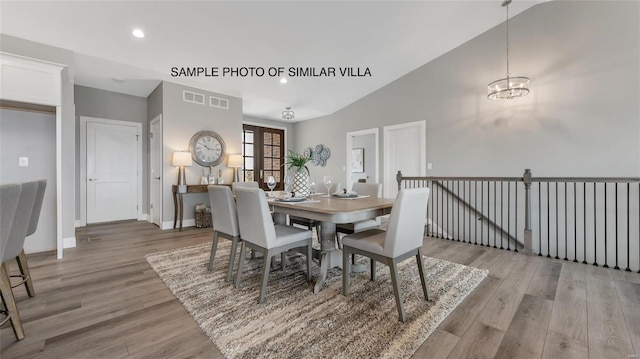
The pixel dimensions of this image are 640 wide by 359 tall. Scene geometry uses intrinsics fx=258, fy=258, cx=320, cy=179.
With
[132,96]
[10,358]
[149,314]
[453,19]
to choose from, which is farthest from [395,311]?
[132,96]

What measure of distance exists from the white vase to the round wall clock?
302cm

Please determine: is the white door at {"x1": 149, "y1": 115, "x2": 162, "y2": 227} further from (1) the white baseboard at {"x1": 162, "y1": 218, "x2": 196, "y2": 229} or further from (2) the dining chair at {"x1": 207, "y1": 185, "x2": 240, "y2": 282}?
(2) the dining chair at {"x1": 207, "y1": 185, "x2": 240, "y2": 282}

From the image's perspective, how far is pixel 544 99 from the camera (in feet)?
12.1

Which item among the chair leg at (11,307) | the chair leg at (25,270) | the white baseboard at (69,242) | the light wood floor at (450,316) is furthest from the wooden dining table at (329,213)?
the white baseboard at (69,242)

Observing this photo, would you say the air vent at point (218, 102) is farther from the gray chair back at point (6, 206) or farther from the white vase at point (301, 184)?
the gray chair back at point (6, 206)

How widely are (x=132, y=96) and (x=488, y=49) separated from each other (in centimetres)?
660

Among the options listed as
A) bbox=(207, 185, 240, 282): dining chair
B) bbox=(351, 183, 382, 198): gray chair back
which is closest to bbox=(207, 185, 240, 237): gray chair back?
bbox=(207, 185, 240, 282): dining chair

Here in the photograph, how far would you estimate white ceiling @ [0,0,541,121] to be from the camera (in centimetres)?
291

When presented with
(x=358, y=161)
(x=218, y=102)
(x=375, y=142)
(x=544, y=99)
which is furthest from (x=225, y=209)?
(x=358, y=161)

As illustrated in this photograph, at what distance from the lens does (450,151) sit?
4.57 meters

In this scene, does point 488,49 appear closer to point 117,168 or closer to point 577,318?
point 577,318

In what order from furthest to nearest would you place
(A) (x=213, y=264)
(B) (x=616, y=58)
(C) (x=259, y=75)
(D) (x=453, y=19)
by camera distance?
(C) (x=259, y=75) → (D) (x=453, y=19) → (B) (x=616, y=58) → (A) (x=213, y=264)

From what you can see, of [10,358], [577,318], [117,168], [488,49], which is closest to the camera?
[10,358]

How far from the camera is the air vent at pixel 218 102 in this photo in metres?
5.00
